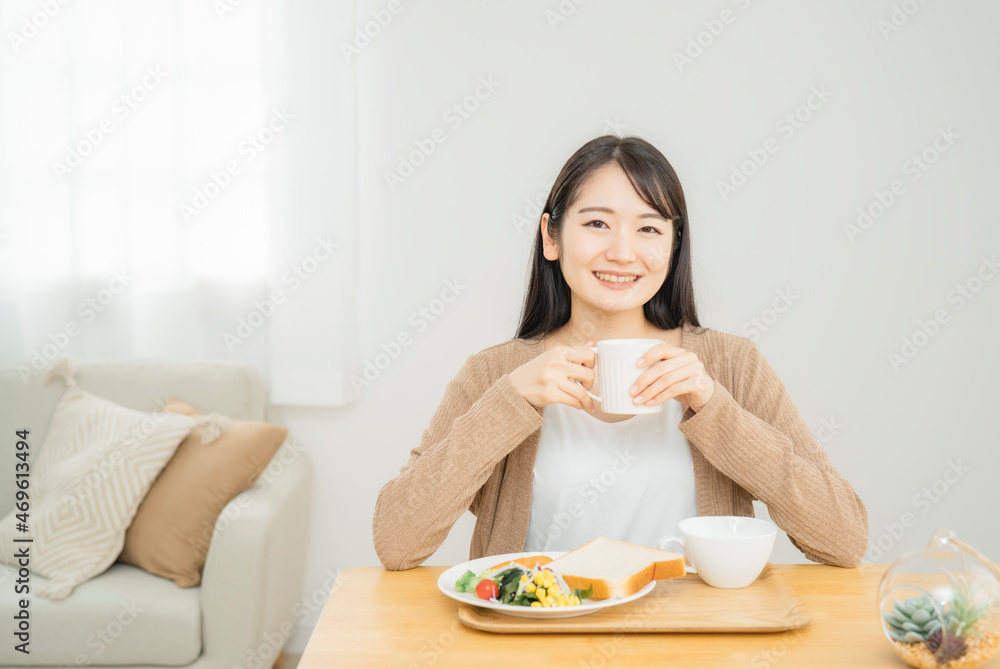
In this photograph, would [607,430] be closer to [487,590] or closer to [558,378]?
[558,378]

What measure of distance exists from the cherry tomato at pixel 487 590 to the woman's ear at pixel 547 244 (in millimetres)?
782

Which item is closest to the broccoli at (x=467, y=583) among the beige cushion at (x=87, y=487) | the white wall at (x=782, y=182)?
the beige cushion at (x=87, y=487)

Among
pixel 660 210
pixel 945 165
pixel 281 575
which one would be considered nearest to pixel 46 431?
pixel 281 575

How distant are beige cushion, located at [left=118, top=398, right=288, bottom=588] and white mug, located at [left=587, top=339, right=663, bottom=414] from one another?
1366 mm

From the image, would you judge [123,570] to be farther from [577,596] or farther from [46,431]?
[577,596]

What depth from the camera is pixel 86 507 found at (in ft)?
6.97

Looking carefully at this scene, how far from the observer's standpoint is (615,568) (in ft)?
3.24

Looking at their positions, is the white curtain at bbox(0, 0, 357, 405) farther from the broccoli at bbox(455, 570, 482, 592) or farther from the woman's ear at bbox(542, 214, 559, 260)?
the broccoli at bbox(455, 570, 482, 592)

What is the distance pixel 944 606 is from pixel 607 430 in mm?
725

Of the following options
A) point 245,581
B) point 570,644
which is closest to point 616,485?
point 570,644

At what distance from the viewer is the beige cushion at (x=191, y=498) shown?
6.86ft

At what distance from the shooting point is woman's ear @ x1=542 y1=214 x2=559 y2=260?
62.5 inches

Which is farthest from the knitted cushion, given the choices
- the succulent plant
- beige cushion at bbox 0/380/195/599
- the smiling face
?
the succulent plant

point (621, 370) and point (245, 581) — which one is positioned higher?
point (621, 370)
